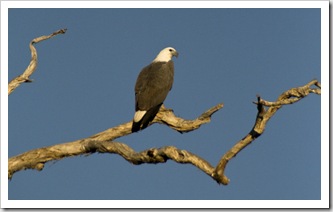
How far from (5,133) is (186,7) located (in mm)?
3141

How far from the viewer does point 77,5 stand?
31.7ft

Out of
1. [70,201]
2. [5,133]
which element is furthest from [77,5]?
[70,201]

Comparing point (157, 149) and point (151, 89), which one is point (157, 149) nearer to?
point (157, 149)

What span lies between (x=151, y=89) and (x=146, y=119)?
2.71ft

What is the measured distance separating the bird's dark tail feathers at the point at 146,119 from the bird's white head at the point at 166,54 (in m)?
1.68

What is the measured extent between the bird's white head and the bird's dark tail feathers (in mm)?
1682

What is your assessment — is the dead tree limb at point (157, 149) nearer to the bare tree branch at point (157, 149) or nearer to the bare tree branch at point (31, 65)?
the bare tree branch at point (157, 149)

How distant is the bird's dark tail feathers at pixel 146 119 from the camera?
9695 mm

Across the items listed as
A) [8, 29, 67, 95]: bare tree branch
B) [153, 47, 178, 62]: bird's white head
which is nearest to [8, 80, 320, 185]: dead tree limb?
[8, 29, 67, 95]: bare tree branch

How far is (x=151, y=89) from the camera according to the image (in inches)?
416

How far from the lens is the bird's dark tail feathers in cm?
970

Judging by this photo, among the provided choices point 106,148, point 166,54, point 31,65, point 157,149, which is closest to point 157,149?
point 157,149

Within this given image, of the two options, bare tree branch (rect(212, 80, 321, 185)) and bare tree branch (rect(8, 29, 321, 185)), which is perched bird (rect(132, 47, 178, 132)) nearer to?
bare tree branch (rect(8, 29, 321, 185))

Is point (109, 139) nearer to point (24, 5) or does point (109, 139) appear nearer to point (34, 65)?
point (34, 65)
